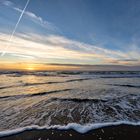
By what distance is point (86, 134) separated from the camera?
4023 millimetres

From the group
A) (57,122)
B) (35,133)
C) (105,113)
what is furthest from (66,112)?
(35,133)

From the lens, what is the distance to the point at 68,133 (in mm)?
4070

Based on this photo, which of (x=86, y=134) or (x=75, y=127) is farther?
(x=75, y=127)

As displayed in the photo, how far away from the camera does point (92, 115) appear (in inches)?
225

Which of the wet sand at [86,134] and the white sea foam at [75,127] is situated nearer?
the wet sand at [86,134]

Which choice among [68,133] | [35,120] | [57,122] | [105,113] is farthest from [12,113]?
[105,113]

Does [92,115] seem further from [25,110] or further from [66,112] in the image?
[25,110]

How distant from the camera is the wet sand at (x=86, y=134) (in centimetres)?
380

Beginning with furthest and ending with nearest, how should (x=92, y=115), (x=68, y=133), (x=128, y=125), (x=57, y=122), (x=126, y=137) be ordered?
1. (x=92, y=115)
2. (x=57, y=122)
3. (x=128, y=125)
4. (x=68, y=133)
5. (x=126, y=137)

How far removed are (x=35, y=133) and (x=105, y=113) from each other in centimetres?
325

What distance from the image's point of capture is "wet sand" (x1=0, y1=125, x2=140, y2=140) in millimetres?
3797

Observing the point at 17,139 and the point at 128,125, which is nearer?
the point at 17,139

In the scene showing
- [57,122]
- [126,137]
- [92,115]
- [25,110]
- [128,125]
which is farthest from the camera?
[25,110]

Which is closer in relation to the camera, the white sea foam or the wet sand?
the wet sand
